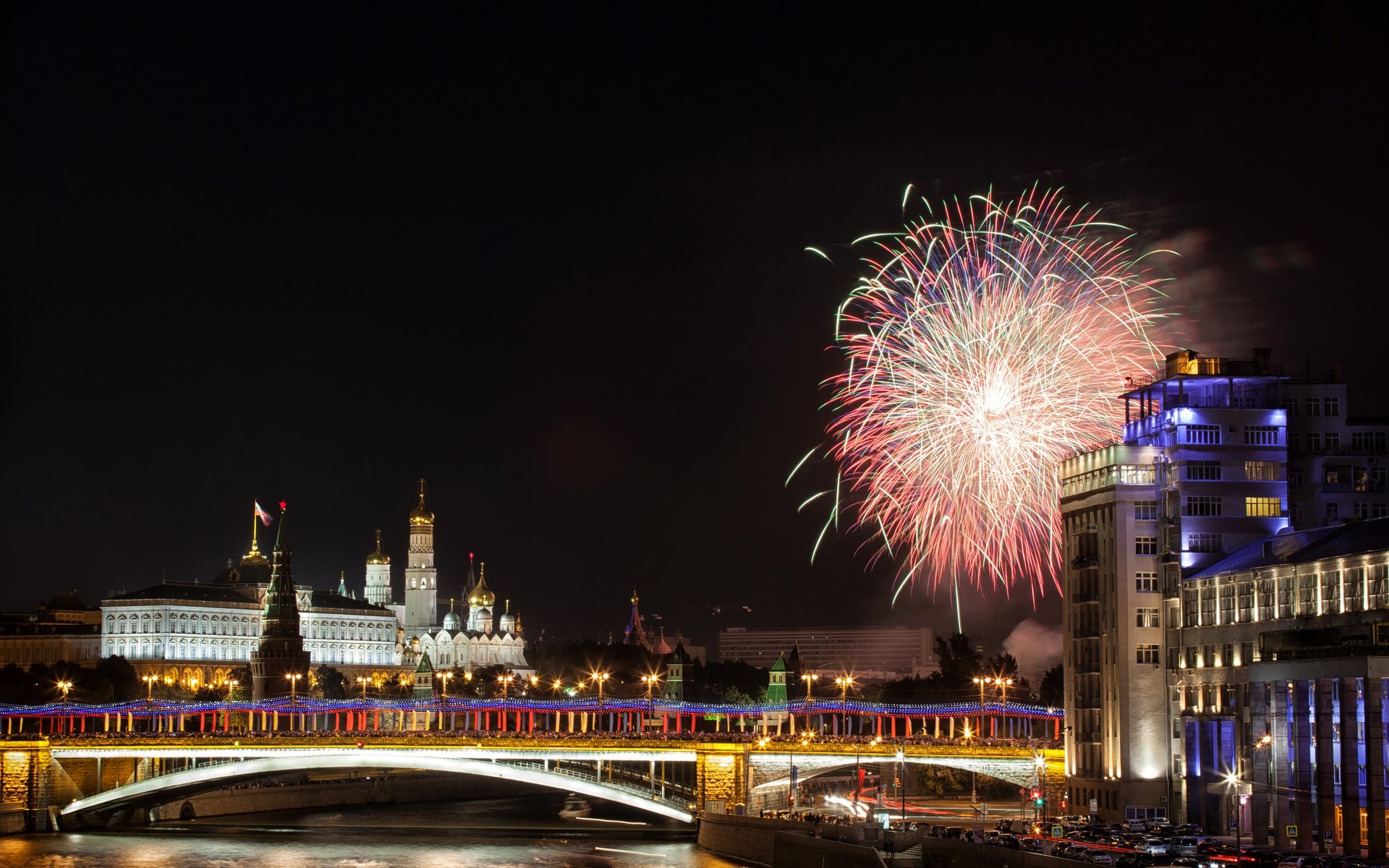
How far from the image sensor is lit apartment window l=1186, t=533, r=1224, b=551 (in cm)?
7850

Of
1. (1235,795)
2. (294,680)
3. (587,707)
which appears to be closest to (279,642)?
(294,680)

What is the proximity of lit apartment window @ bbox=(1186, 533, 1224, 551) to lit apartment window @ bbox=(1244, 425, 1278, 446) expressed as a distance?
432cm

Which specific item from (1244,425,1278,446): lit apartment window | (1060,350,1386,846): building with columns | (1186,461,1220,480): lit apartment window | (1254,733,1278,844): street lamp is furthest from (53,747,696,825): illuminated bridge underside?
(1254,733,1278,844): street lamp

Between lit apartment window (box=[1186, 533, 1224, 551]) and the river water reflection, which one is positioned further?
the river water reflection

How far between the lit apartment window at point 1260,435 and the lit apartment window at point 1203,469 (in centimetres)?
182

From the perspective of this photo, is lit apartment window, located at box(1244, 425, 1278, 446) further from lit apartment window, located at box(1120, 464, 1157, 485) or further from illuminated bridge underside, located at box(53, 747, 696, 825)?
illuminated bridge underside, located at box(53, 747, 696, 825)

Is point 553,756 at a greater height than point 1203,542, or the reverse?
point 1203,542

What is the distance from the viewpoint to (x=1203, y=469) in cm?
7912

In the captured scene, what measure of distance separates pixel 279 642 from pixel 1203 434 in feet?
372

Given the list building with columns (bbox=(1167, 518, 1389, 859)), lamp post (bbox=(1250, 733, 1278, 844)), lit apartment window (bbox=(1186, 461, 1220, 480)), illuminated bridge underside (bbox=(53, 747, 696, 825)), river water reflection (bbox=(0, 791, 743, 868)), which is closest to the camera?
building with columns (bbox=(1167, 518, 1389, 859))

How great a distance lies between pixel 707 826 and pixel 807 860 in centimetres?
1533

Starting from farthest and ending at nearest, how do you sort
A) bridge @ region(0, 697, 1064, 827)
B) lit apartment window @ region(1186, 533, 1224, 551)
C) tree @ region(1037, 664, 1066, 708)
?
tree @ region(1037, 664, 1066, 708), bridge @ region(0, 697, 1064, 827), lit apartment window @ region(1186, 533, 1224, 551)

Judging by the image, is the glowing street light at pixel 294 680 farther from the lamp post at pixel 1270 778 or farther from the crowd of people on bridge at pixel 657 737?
the lamp post at pixel 1270 778

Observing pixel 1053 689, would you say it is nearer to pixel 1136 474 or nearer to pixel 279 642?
pixel 1136 474
